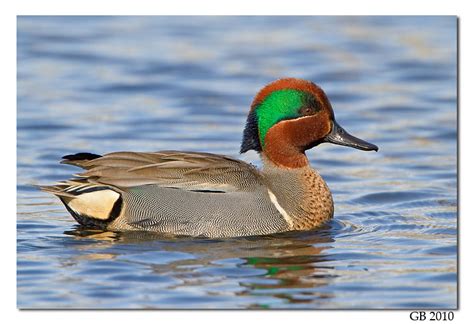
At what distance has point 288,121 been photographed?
9.77 m

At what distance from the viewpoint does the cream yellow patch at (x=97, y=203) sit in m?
9.41

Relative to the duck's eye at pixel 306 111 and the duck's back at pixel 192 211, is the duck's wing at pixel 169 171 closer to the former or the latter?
the duck's back at pixel 192 211

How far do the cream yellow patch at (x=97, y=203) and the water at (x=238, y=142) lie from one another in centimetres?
16

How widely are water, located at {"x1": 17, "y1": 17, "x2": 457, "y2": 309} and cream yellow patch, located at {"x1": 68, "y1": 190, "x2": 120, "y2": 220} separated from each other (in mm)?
164

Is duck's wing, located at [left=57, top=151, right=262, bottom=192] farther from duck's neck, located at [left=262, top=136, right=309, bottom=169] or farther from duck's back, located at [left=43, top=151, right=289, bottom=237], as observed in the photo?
duck's neck, located at [left=262, top=136, right=309, bottom=169]

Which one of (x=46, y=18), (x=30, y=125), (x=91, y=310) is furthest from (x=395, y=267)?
(x=46, y=18)

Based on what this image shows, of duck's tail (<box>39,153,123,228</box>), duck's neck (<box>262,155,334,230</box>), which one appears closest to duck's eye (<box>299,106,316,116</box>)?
duck's neck (<box>262,155,334,230</box>)

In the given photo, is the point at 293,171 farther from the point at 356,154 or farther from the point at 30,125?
the point at 30,125

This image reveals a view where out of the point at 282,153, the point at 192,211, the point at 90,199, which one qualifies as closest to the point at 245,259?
the point at 192,211

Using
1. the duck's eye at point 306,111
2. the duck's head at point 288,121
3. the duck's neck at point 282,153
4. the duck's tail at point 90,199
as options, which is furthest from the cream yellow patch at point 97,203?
the duck's eye at point 306,111

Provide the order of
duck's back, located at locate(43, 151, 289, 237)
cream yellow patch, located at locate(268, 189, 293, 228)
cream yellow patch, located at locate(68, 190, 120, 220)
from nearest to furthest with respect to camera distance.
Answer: duck's back, located at locate(43, 151, 289, 237), cream yellow patch, located at locate(68, 190, 120, 220), cream yellow patch, located at locate(268, 189, 293, 228)

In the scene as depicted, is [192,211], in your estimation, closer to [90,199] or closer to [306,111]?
[90,199]

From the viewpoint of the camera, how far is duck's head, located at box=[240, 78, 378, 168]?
31.8 ft

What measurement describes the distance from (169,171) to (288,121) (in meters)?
1.11
